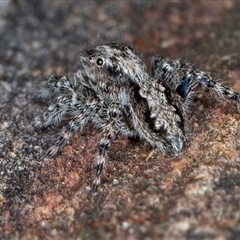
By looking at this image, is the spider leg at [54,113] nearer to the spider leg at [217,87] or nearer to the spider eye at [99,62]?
the spider eye at [99,62]

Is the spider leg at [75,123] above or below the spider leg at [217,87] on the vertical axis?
below

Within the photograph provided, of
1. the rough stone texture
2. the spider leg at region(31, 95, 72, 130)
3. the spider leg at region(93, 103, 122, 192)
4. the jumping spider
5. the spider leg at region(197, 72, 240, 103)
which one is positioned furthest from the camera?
the spider leg at region(31, 95, 72, 130)

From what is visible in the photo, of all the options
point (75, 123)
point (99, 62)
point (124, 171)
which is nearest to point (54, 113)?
point (75, 123)

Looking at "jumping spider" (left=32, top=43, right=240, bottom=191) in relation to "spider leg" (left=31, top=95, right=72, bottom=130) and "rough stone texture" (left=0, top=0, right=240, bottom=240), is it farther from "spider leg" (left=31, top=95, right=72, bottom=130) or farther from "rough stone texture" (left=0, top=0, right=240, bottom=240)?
"rough stone texture" (left=0, top=0, right=240, bottom=240)

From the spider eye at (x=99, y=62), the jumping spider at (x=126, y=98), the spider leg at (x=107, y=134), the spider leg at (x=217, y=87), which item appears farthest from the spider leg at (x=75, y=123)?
the spider leg at (x=217, y=87)

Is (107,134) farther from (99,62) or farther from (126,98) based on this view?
(99,62)

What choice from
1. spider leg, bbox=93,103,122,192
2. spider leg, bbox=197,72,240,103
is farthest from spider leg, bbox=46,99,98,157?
spider leg, bbox=197,72,240,103

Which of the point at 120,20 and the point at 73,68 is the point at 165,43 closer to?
the point at 120,20

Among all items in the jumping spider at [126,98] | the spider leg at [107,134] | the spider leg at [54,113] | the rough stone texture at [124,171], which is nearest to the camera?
the rough stone texture at [124,171]
